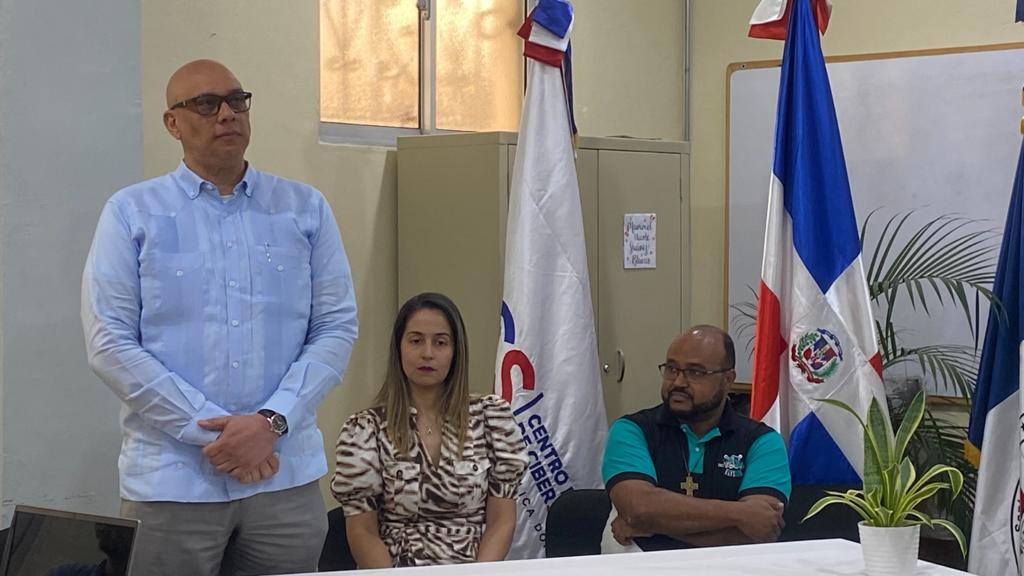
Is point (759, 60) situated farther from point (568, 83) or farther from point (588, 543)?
point (588, 543)

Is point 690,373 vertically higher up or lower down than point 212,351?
lower down

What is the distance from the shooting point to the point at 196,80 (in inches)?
113

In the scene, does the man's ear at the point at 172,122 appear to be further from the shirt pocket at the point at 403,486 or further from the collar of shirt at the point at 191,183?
the shirt pocket at the point at 403,486

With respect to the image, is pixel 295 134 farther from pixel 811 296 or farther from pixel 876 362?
pixel 876 362

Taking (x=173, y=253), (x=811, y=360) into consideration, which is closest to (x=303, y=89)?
(x=173, y=253)

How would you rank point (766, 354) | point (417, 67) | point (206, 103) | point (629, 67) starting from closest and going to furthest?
point (206, 103) → point (766, 354) → point (417, 67) → point (629, 67)

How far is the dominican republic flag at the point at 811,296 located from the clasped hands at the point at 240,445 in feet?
6.66

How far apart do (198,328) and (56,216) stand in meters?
0.67

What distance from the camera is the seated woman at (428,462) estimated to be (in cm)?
317

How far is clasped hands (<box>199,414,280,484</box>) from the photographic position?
270 centimetres

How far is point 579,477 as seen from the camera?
4332mm

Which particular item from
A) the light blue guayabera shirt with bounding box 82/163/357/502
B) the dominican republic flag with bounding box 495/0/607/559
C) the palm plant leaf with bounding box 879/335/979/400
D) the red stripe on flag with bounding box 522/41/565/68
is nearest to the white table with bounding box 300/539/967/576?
the light blue guayabera shirt with bounding box 82/163/357/502

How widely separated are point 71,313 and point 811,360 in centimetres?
228

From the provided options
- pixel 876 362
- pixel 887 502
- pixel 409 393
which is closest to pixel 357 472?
pixel 409 393
